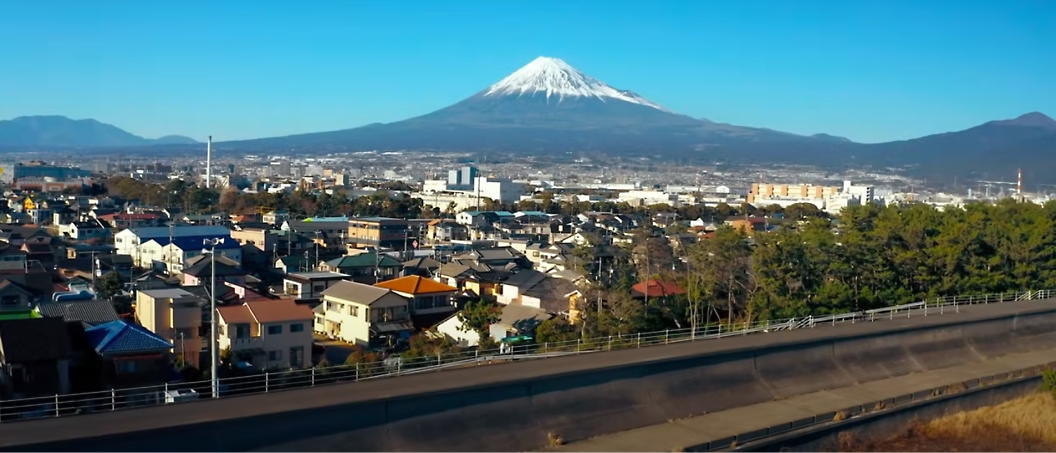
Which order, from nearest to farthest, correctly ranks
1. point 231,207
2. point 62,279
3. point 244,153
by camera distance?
point 62,279 → point 231,207 → point 244,153

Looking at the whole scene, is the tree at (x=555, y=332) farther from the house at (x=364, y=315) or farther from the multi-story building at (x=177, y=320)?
the multi-story building at (x=177, y=320)

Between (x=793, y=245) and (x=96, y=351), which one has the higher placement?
(x=793, y=245)

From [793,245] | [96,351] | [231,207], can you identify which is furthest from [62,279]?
[231,207]

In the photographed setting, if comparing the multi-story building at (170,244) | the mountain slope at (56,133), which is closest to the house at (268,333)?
the multi-story building at (170,244)

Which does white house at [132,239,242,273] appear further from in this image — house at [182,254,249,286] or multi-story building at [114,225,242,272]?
house at [182,254,249,286]

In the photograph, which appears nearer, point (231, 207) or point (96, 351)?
point (96, 351)

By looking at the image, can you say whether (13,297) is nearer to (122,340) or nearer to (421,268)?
(122,340)

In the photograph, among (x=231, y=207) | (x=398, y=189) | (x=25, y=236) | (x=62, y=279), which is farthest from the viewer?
(x=398, y=189)

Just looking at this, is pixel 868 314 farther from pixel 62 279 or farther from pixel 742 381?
pixel 62 279

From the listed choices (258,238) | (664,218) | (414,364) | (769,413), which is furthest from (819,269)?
(664,218)
